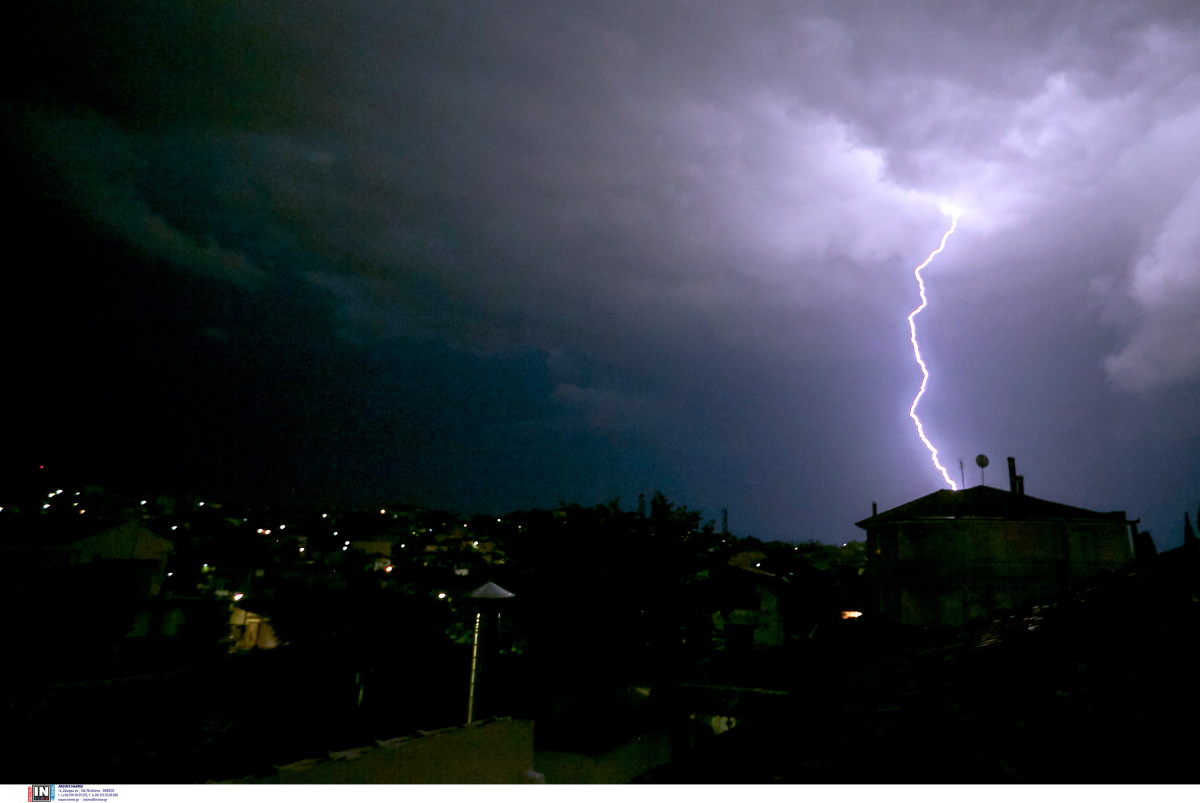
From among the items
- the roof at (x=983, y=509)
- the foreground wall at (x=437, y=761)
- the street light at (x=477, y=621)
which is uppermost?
the roof at (x=983, y=509)

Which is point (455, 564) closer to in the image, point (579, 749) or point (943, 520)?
point (579, 749)

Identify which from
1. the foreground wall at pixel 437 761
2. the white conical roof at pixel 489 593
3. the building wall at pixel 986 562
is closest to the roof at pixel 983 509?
the building wall at pixel 986 562

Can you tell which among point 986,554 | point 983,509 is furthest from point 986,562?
point 983,509

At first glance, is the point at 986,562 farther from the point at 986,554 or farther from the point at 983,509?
the point at 983,509

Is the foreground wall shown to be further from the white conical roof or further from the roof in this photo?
the roof

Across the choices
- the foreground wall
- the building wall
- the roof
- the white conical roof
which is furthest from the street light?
the roof

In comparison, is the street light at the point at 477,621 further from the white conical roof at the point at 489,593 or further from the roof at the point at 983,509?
the roof at the point at 983,509
